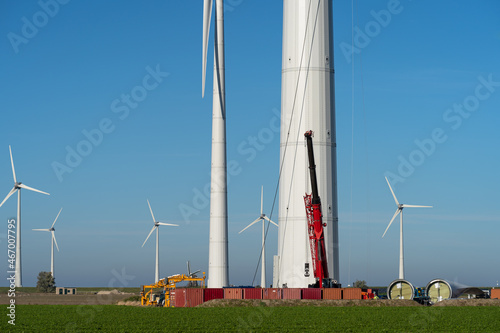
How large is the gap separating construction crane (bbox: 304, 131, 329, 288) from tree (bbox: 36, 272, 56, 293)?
93.7 metres

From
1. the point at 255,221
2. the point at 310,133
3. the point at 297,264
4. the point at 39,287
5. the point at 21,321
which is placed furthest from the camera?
the point at 39,287

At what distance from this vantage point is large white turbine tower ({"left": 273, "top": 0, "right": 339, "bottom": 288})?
78438mm

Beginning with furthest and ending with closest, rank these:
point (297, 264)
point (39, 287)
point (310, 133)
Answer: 1. point (39, 287)
2. point (297, 264)
3. point (310, 133)

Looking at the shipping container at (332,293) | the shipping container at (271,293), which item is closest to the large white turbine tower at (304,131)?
the shipping container at (271,293)

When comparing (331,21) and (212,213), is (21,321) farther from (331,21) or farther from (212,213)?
(331,21)

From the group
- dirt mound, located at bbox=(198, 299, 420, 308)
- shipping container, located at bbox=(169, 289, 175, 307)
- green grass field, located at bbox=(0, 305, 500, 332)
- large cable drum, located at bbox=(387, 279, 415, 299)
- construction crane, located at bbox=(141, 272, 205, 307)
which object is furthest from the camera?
construction crane, located at bbox=(141, 272, 205, 307)

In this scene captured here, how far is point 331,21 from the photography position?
8038cm

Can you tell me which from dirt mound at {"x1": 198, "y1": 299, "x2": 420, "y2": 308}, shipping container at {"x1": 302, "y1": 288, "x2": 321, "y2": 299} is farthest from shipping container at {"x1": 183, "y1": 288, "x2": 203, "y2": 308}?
shipping container at {"x1": 302, "y1": 288, "x2": 321, "y2": 299}

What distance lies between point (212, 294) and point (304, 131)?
60.7ft

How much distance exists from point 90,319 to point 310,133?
2570 centimetres

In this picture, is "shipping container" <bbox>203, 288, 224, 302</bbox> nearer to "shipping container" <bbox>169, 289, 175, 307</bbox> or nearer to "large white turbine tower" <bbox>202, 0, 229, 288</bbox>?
"large white turbine tower" <bbox>202, 0, 229, 288</bbox>

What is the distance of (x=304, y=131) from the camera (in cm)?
7881

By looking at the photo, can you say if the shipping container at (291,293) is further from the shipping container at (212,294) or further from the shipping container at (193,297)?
the shipping container at (193,297)

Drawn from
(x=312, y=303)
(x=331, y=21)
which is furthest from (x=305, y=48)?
(x=312, y=303)
